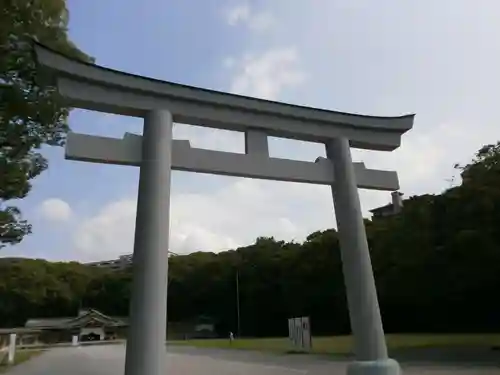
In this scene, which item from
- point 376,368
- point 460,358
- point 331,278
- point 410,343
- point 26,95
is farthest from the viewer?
point 331,278

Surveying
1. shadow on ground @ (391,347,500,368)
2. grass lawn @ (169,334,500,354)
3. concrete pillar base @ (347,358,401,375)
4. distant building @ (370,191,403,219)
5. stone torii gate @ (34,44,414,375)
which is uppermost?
distant building @ (370,191,403,219)

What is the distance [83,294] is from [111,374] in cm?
4097

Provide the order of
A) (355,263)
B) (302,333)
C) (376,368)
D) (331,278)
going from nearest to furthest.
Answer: (376,368)
(355,263)
(302,333)
(331,278)

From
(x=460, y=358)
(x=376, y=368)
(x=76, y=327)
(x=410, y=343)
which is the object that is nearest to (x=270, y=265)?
(x=76, y=327)

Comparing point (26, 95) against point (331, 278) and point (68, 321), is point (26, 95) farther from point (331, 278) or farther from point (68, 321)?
point (68, 321)

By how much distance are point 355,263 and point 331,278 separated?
3024cm

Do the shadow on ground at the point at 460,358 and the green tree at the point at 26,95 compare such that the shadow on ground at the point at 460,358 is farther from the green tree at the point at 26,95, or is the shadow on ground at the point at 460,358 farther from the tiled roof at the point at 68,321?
the tiled roof at the point at 68,321

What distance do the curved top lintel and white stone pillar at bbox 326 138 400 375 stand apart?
1.35 feet

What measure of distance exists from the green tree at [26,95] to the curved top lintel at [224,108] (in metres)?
0.98

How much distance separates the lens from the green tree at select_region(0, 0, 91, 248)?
739 cm

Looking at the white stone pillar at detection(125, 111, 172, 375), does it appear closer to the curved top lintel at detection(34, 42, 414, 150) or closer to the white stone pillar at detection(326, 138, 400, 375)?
the curved top lintel at detection(34, 42, 414, 150)

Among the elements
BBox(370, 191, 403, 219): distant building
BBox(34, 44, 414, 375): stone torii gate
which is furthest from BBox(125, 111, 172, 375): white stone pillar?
BBox(370, 191, 403, 219): distant building

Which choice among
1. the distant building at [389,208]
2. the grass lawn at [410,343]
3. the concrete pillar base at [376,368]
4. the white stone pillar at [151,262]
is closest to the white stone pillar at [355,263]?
the white stone pillar at [151,262]

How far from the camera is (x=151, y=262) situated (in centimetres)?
555
